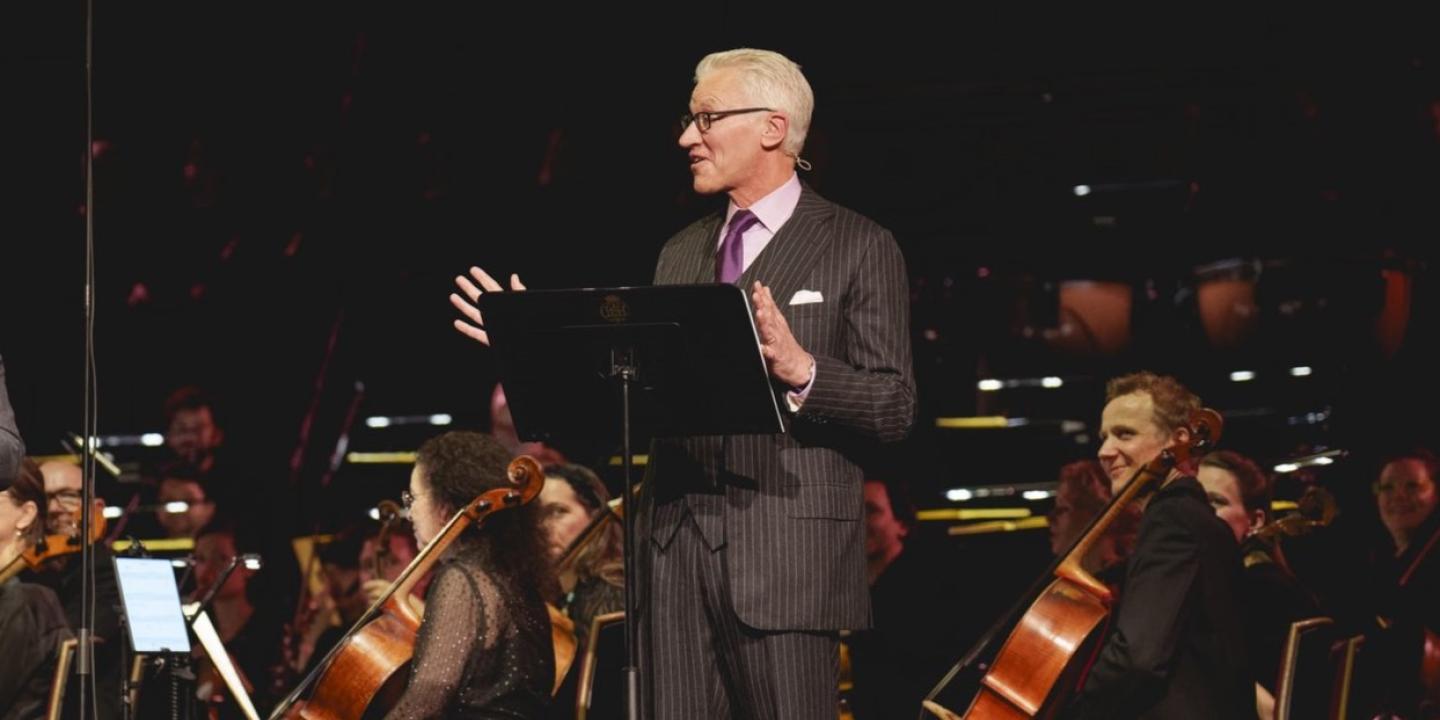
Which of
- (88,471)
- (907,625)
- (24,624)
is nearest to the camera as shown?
(88,471)

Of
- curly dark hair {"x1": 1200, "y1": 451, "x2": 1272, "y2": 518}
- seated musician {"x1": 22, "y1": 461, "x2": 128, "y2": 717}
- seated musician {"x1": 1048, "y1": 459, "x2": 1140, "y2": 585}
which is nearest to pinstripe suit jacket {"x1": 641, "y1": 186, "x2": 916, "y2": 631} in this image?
seated musician {"x1": 22, "y1": 461, "x2": 128, "y2": 717}

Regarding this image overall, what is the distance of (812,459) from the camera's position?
277cm

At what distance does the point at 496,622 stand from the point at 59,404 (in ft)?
15.7

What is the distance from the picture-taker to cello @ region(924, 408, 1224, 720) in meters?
3.93

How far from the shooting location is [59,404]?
8000mm

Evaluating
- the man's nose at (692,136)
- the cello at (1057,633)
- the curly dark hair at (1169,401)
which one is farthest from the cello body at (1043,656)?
the man's nose at (692,136)

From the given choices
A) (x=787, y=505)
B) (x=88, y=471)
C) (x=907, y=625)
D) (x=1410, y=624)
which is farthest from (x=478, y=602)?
(x=1410, y=624)

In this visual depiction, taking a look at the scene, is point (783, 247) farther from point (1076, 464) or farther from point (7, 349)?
point (7, 349)

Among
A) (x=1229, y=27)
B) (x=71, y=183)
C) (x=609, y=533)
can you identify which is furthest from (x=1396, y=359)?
(x=71, y=183)

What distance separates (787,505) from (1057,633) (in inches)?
58.5

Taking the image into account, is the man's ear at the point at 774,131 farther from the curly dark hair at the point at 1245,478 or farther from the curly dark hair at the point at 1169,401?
the curly dark hair at the point at 1245,478

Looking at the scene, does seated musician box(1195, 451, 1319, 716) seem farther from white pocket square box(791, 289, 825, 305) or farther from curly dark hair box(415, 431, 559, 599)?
white pocket square box(791, 289, 825, 305)

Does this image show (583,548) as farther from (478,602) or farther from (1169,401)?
(1169,401)

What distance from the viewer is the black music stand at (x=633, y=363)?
2500mm
